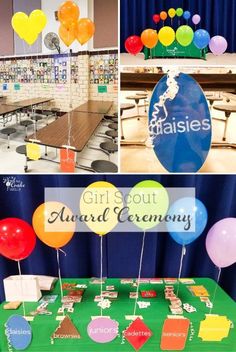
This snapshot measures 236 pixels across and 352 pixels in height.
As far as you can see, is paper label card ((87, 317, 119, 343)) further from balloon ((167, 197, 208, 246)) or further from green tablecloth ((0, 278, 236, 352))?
balloon ((167, 197, 208, 246))

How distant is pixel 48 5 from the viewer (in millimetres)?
5184

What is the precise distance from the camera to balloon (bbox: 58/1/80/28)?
8.07 feet

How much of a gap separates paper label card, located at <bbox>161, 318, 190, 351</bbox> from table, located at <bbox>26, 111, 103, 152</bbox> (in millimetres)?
1750

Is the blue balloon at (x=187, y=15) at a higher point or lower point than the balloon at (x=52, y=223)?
higher

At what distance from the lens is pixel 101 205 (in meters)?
1.93

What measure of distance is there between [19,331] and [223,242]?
4.48ft

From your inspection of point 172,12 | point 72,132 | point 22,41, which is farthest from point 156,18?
point 72,132

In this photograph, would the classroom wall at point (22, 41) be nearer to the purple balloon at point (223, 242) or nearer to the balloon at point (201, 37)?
the balloon at point (201, 37)

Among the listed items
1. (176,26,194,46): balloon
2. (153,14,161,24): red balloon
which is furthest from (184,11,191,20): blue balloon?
(176,26,194,46): balloon

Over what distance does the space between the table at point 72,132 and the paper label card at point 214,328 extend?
6.02 ft

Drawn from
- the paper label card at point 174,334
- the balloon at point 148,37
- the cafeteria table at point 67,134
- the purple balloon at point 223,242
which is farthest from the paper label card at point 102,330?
the balloon at point 148,37

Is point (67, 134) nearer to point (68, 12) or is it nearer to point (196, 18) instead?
point (68, 12)

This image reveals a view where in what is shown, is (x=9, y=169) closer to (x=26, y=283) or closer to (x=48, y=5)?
(x=26, y=283)

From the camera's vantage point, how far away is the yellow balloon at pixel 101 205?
1.94m
